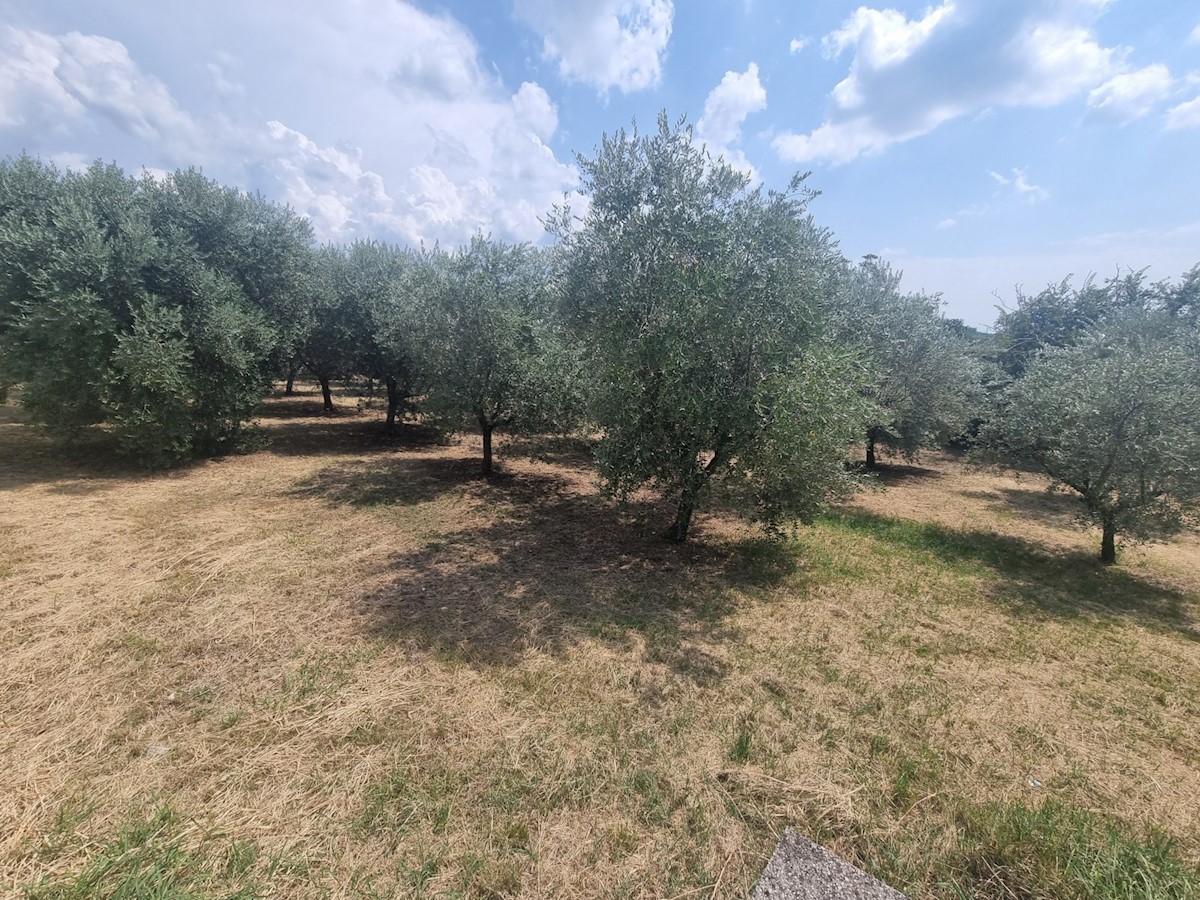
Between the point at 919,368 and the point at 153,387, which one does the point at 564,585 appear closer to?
the point at 153,387

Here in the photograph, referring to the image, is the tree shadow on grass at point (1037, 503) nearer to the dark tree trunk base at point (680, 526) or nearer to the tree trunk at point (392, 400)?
the dark tree trunk base at point (680, 526)

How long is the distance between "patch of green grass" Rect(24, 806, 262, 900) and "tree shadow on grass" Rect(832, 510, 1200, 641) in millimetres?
11641

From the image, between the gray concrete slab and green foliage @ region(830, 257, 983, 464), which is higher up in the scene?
green foliage @ region(830, 257, 983, 464)

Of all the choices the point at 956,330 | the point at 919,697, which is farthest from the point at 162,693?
the point at 956,330

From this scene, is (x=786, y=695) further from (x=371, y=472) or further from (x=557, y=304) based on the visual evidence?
(x=371, y=472)

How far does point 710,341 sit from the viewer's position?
28.3ft

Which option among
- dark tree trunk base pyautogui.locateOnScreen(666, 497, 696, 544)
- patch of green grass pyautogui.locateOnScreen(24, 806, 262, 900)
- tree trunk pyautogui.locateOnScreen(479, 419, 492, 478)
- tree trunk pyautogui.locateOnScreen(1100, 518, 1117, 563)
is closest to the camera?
patch of green grass pyautogui.locateOnScreen(24, 806, 262, 900)

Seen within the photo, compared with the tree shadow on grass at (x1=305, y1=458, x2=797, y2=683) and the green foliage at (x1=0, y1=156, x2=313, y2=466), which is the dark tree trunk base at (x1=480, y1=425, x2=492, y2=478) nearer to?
the tree shadow on grass at (x1=305, y1=458, x2=797, y2=683)

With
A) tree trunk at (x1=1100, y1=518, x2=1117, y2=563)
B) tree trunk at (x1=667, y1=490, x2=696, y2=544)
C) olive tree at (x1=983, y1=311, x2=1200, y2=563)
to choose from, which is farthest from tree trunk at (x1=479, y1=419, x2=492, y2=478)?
tree trunk at (x1=1100, y1=518, x2=1117, y2=563)

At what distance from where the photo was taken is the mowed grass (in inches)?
146

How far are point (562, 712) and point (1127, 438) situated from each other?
1272 cm

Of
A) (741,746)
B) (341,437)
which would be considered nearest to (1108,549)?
(741,746)

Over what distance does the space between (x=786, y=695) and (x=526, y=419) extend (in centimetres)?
1037

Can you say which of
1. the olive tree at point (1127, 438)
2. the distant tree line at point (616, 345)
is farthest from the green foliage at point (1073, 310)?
the olive tree at point (1127, 438)
